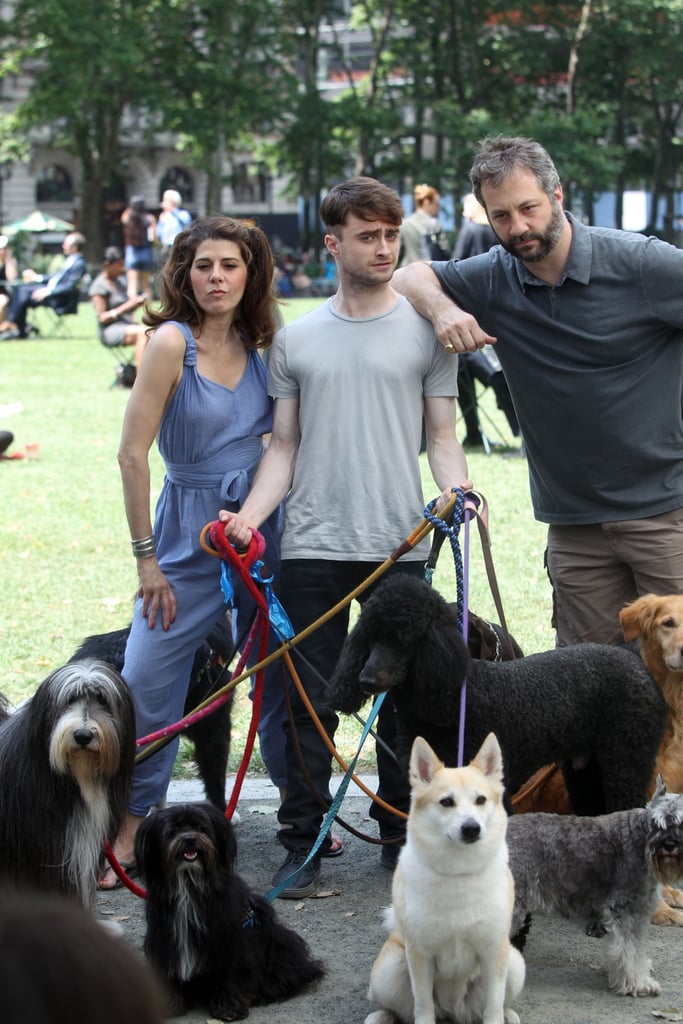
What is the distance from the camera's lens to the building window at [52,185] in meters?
65.1

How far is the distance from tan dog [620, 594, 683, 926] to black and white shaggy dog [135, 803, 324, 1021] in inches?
55.0

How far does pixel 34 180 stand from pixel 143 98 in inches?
766

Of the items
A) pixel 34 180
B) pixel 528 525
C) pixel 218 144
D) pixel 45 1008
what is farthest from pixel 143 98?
pixel 45 1008

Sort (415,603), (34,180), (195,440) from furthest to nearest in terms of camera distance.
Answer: (34,180), (195,440), (415,603)

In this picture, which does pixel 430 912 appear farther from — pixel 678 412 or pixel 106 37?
pixel 106 37

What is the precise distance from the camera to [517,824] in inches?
151

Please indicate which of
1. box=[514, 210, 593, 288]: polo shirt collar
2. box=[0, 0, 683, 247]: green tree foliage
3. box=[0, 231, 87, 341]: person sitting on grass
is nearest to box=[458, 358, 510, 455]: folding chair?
box=[514, 210, 593, 288]: polo shirt collar

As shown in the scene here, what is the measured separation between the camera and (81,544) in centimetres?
1020

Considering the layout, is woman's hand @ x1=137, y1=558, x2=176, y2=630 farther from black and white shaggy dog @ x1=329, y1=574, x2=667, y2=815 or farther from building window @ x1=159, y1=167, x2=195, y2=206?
building window @ x1=159, y1=167, x2=195, y2=206

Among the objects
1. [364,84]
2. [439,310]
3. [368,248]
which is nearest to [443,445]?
[439,310]

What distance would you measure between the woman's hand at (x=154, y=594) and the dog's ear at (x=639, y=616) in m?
1.58

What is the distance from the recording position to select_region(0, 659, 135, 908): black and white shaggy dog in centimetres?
354

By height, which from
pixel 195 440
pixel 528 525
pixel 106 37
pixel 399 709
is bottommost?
pixel 528 525

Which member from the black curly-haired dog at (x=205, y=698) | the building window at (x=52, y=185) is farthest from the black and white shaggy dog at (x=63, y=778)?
the building window at (x=52, y=185)
